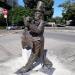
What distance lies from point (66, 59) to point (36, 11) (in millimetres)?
2830

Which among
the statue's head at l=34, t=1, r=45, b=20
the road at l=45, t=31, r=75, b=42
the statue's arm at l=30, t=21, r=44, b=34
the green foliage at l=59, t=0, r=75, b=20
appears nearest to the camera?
the statue's arm at l=30, t=21, r=44, b=34

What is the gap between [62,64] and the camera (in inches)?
376

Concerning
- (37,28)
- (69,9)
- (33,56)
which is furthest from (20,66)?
(69,9)

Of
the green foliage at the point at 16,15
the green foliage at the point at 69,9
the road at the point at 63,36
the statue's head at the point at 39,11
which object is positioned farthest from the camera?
the green foliage at the point at 69,9

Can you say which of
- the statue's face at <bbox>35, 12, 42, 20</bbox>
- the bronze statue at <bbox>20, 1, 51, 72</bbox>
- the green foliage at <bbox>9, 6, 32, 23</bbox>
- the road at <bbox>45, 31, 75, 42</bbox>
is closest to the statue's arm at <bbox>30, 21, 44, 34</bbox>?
the bronze statue at <bbox>20, 1, 51, 72</bbox>

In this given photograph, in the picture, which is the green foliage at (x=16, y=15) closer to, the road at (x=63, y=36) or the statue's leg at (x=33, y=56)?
the road at (x=63, y=36)

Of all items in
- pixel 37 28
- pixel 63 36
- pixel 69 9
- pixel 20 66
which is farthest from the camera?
pixel 69 9

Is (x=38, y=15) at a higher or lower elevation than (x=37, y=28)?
higher

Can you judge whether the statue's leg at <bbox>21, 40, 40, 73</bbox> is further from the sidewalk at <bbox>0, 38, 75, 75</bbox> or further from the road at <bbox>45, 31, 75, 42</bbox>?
the road at <bbox>45, 31, 75, 42</bbox>

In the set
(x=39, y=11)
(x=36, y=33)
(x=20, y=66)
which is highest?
(x=39, y=11)

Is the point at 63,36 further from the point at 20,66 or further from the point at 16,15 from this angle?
the point at 16,15

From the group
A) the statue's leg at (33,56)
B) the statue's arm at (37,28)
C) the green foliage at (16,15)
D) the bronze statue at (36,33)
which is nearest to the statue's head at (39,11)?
the bronze statue at (36,33)

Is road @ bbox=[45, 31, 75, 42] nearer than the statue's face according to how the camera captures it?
No

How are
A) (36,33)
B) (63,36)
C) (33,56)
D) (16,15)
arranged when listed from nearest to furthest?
(36,33), (33,56), (63,36), (16,15)
